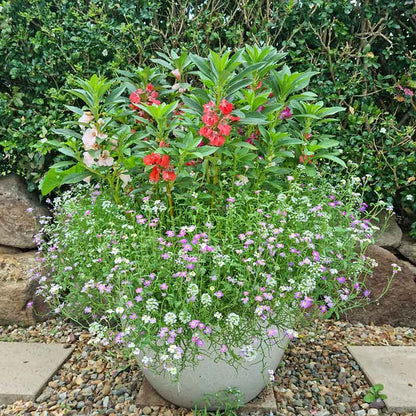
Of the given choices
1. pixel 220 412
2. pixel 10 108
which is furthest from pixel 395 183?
pixel 10 108

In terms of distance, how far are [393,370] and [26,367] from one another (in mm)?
2044

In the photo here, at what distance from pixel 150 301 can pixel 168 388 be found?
2.08 ft

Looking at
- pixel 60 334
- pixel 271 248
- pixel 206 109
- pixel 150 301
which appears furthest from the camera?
pixel 60 334

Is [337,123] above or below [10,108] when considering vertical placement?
above

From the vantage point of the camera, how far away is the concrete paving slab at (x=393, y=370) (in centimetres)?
204

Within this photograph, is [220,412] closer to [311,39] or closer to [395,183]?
[395,183]

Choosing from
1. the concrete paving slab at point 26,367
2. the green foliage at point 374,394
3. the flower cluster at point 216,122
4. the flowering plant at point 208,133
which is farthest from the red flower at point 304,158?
the concrete paving slab at point 26,367

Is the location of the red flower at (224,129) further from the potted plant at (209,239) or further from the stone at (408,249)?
the stone at (408,249)

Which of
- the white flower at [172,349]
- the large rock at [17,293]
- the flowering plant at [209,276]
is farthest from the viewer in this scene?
the large rock at [17,293]

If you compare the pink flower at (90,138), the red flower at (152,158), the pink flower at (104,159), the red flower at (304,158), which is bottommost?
the pink flower at (104,159)

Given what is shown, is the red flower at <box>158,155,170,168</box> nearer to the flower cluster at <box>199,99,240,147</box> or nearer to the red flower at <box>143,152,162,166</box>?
the red flower at <box>143,152,162,166</box>

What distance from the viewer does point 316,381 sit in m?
2.28

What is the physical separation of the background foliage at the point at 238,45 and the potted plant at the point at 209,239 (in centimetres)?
83

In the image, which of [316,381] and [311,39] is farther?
[311,39]
